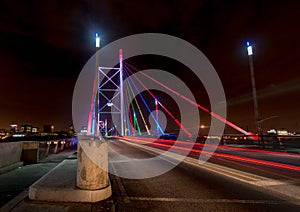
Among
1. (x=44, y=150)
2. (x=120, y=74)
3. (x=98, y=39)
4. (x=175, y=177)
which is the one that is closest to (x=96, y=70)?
(x=120, y=74)

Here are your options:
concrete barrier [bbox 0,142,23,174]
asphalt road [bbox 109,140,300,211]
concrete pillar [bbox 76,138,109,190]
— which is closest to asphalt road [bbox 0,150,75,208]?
concrete barrier [bbox 0,142,23,174]

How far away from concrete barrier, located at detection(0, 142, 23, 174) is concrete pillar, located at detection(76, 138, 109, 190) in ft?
13.7

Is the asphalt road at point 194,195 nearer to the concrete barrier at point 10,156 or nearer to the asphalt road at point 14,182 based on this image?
the asphalt road at point 14,182

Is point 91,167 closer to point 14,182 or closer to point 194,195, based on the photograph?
point 194,195

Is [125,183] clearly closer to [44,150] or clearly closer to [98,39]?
[44,150]

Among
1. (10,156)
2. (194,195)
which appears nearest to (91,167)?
(194,195)

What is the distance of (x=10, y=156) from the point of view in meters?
7.72

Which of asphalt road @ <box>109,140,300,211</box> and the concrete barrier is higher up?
the concrete barrier

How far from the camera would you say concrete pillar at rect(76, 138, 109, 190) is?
13.9ft

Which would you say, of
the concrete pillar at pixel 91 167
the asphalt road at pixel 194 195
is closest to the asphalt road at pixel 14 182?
the concrete pillar at pixel 91 167

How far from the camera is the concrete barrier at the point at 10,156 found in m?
7.06

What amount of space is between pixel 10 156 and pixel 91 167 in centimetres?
522

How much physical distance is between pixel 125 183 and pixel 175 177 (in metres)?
1.60

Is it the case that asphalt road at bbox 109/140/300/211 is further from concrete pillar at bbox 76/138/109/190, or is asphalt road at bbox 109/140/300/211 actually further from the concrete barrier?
the concrete barrier
